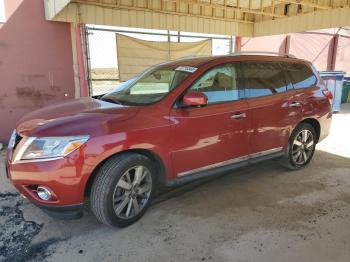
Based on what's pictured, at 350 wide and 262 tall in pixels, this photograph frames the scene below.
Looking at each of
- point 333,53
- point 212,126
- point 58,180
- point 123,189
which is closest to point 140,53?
point 212,126

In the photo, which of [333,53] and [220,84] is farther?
[333,53]

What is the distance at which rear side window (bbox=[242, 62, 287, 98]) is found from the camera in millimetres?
3859

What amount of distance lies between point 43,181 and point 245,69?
263cm

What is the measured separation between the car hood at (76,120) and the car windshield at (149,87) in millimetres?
268

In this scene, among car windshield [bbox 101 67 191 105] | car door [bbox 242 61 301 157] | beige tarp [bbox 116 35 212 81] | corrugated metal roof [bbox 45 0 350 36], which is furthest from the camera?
beige tarp [bbox 116 35 212 81]

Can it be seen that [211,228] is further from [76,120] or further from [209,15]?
[209,15]

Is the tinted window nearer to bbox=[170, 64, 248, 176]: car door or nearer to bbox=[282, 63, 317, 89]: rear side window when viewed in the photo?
bbox=[170, 64, 248, 176]: car door

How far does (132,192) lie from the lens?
3062mm

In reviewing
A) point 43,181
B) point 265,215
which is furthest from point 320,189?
point 43,181

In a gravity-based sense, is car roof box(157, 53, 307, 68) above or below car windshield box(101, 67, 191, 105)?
above

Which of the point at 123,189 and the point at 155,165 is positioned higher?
the point at 155,165

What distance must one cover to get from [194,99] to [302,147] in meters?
2.34

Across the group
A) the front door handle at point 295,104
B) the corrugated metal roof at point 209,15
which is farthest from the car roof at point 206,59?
the corrugated metal roof at point 209,15

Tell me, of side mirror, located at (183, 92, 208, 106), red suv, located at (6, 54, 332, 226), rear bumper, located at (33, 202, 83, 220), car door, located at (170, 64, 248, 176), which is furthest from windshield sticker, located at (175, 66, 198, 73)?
rear bumper, located at (33, 202, 83, 220)
